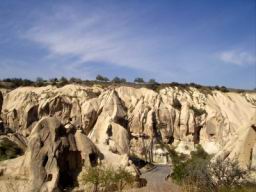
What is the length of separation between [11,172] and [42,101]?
97.8 ft

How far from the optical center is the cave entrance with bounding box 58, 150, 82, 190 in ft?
89.3

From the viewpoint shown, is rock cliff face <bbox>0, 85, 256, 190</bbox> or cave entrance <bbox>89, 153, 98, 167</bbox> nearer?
cave entrance <bbox>89, 153, 98, 167</bbox>

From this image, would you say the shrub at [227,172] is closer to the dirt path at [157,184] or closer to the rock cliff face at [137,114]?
the dirt path at [157,184]

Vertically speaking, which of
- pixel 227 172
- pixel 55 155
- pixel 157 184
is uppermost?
pixel 55 155

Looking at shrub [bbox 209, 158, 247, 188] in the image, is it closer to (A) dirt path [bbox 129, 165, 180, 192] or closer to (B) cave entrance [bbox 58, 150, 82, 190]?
(A) dirt path [bbox 129, 165, 180, 192]

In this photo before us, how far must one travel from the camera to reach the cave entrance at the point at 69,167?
2722 cm

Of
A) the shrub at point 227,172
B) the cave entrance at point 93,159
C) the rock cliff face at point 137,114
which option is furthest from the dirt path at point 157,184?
the rock cliff face at point 137,114

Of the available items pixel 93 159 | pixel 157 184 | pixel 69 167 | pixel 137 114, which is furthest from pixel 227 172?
pixel 137 114

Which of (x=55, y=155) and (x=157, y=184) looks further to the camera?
(x=55, y=155)

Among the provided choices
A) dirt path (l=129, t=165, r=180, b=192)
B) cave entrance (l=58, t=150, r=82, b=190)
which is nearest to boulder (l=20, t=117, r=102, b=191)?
cave entrance (l=58, t=150, r=82, b=190)

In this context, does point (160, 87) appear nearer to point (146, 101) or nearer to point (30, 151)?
point (146, 101)

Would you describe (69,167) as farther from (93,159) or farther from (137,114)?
(137,114)

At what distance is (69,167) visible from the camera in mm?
28469

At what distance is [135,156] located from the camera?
4728 cm
